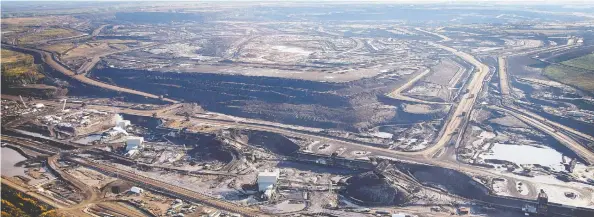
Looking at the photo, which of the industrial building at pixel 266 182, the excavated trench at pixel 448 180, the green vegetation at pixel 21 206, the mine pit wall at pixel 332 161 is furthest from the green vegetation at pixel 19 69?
the excavated trench at pixel 448 180

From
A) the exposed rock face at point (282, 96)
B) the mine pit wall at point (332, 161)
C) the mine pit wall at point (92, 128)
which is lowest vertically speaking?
the mine pit wall at point (92, 128)

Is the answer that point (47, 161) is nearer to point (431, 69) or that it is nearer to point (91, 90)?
point (91, 90)

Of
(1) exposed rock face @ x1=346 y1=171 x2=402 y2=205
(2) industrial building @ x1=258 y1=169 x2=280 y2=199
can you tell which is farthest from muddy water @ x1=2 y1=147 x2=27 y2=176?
(1) exposed rock face @ x1=346 y1=171 x2=402 y2=205

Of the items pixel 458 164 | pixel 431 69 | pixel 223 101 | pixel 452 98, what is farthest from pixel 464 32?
pixel 458 164

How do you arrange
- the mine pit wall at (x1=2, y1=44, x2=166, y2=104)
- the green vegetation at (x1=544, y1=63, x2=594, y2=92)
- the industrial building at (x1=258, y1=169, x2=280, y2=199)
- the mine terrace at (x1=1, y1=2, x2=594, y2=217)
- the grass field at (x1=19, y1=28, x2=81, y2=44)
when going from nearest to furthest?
the mine terrace at (x1=1, y1=2, x2=594, y2=217), the industrial building at (x1=258, y1=169, x2=280, y2=199), the green vegetation at (x1=544, y1=63, x2=594, y2=92), the mine pit wall at (x1=2, y1=44, x2=166, y2=104), the grass field at (x1=19, y1=28, x2=81, y2=44)

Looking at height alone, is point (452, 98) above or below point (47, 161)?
above

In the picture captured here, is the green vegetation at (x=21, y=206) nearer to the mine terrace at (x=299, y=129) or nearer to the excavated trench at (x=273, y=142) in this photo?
the mine terrace at (x=299, y=129)

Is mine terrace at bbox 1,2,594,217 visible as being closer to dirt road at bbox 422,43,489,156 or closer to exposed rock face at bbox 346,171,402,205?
exposed rock face at bbox 346,171,402,205
